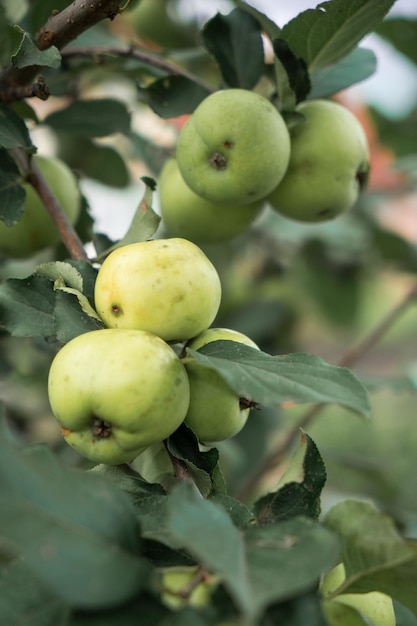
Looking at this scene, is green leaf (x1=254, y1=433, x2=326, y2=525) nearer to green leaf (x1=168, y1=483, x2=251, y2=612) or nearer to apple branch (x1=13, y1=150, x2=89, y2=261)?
green leaf (x1=168, y1=483, x2=251, y2=612)

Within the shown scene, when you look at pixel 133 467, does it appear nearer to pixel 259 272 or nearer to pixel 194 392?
pixel 194 392

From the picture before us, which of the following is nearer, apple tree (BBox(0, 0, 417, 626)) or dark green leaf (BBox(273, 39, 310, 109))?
apple tree (BBox(0, 0, 417, 626))

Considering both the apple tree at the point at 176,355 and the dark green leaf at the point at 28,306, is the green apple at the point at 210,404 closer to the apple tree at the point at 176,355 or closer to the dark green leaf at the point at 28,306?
the apple tree at the point at 176,355

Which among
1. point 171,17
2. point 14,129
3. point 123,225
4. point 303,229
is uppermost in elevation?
point 14,129

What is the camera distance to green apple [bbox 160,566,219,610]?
1.74 feet

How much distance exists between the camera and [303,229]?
1.79 meters

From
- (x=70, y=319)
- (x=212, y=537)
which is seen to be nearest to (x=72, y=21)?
(x=70, y=319)

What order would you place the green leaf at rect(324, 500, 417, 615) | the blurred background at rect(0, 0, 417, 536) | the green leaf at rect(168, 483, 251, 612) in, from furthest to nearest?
the blurred background at rect(0, 0, 417, 536) → the green leaf at rect(324, 500, 417, 615) → the green leaf at rect(168, 483, 251, 612)

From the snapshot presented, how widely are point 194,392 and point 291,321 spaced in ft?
4.45

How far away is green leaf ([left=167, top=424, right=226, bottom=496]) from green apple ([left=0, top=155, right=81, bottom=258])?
1.25 ft

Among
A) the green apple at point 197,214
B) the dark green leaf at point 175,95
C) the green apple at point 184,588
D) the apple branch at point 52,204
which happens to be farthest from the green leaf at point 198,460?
the dark green leaf at point 175,95

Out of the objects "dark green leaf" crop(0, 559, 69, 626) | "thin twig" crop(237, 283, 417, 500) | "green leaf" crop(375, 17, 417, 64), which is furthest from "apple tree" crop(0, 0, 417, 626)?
"green leaf" crop(375, 17, 417, 64)

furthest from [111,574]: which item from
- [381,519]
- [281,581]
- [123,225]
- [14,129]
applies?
[123,225]

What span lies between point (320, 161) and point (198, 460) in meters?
0.40
